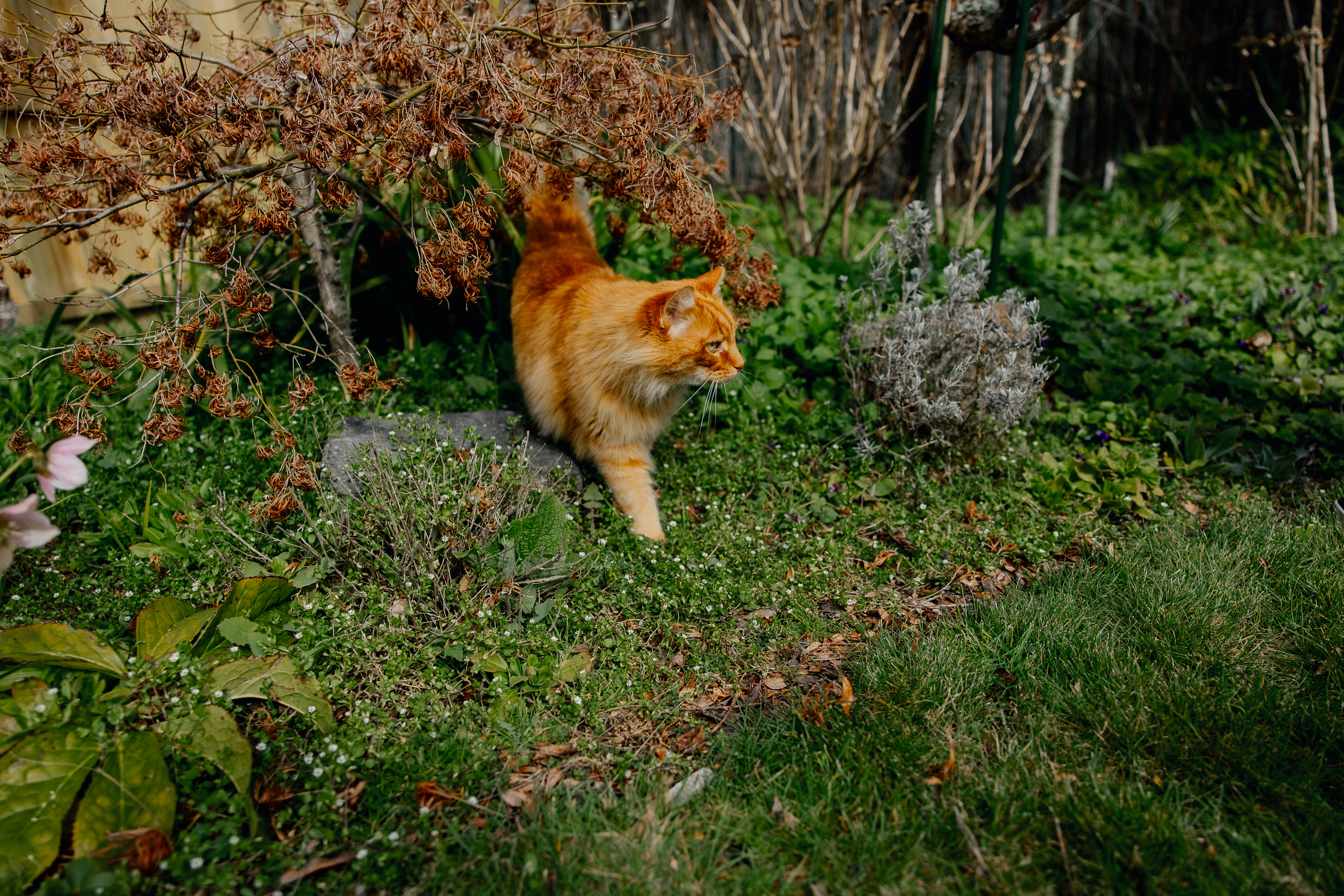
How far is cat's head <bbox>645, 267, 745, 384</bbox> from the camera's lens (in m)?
2.69

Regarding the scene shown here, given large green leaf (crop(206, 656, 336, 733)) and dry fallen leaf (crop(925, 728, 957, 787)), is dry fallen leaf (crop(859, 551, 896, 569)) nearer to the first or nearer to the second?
dry fallen leaf (crop(925, 728, 957, 787))

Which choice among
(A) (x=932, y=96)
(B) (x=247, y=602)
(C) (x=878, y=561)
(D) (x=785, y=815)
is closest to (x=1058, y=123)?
(A) (x=932, y=96)

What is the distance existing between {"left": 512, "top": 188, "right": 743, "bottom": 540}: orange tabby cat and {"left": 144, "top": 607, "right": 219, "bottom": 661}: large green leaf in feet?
4.70

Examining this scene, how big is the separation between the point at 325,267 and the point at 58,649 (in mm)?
1919

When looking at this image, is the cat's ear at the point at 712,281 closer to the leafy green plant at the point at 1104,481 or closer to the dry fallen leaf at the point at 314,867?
the leafy green plant at the point at 1104,481

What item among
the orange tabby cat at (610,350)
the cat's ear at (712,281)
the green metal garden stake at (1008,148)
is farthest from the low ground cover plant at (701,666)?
the green metal garden stake at (1008,148)

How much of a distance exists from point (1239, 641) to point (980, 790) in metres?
1.14

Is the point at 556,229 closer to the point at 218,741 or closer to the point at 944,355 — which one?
the point at 944,355

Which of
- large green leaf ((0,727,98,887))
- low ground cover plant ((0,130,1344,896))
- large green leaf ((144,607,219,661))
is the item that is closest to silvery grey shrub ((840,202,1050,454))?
low ground cover plant ((0,130,1344,896))

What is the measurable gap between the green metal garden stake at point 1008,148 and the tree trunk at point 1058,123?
6.86ft

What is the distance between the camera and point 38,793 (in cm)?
172

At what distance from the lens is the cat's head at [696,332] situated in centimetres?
269

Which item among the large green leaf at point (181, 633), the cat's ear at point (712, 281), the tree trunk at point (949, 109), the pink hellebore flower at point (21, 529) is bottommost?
the large green leaf at point (181, 633)

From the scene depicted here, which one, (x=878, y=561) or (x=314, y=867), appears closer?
(x=314, y=867)
